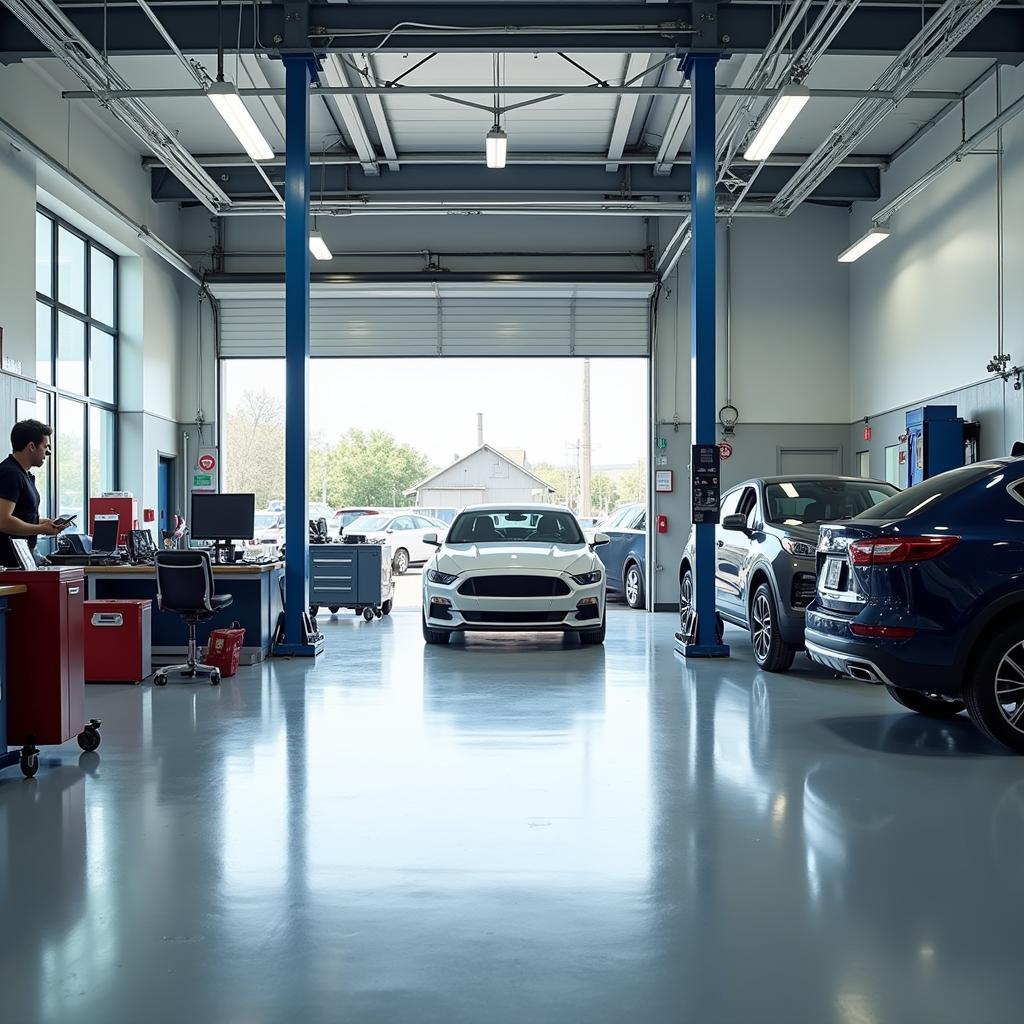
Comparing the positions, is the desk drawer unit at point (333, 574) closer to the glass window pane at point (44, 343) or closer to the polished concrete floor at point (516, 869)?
the glass window pane at point (44, 343)

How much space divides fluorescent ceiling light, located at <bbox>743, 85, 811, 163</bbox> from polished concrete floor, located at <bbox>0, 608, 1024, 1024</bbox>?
482 centimetres

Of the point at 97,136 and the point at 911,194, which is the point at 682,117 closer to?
the point at 911,194

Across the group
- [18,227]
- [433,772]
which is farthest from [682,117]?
[433,772]

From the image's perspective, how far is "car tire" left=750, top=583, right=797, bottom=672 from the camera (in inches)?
295

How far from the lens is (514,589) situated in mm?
8414

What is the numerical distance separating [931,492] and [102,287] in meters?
11.0

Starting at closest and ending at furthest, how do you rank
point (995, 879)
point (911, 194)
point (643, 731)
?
point (995, 879) < point (643, 731) < point (911, 194)

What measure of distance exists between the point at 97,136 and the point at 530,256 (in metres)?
5.84

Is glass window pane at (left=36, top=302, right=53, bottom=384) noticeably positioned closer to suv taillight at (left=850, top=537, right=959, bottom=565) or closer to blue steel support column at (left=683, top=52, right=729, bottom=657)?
blue steel support column at (left=683, top=52, right=729, bottom=657)

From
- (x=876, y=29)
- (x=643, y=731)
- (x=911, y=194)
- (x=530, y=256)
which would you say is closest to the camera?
(x=643, y=731)

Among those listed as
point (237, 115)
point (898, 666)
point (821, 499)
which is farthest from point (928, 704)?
point (237, 115)

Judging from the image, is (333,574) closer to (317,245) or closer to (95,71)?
(317,245)

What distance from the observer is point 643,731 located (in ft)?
18.0

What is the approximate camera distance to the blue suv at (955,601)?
4.79 m
